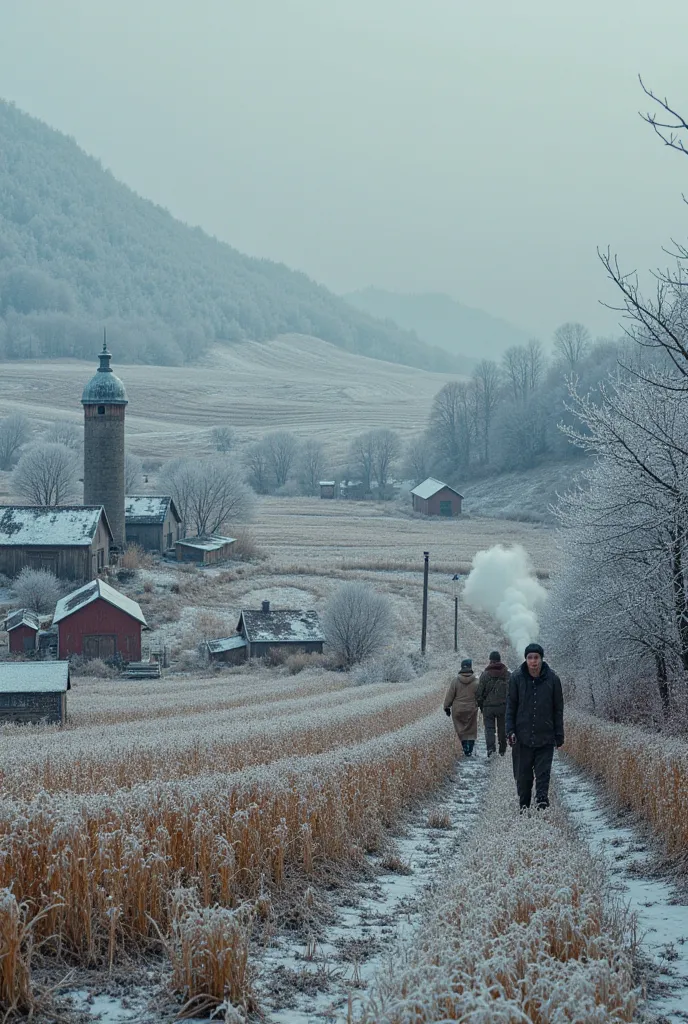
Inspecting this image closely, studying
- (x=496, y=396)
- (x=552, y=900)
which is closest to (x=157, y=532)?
(x=552, y=900)

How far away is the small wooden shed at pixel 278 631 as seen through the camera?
175 ft

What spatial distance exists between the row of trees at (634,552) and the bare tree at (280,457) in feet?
330

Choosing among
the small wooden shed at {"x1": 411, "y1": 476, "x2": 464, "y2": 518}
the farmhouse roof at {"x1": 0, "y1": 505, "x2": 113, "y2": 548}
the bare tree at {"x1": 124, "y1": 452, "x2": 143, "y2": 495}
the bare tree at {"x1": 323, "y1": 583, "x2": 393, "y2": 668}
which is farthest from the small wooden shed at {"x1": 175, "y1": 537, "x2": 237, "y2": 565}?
the small wooden shed at {"x1": 411, "y1": 476, "x2": 464, "y2": 518}

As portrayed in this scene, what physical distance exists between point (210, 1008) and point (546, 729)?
20.9 ft

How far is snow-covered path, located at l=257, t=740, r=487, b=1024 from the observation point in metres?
5.87

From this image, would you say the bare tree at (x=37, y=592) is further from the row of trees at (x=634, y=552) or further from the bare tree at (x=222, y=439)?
the bare tree at (x=222, y=439)

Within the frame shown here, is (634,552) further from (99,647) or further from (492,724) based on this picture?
(99,647)

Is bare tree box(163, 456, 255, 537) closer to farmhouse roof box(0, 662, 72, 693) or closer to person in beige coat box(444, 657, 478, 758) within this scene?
farmhouse roof box(0, 662, 72, 693)

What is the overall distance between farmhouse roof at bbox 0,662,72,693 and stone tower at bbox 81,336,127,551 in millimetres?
35922

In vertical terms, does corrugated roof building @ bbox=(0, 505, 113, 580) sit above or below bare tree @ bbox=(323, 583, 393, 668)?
above

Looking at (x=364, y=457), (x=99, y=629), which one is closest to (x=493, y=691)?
(x=99, y=629)

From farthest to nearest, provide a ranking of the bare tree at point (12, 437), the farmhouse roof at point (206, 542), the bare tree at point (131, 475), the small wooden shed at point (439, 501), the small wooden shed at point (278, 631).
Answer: the bare tree at point (12, 437), the small wooden shed at point (439, 501), the bare tree at point (131, 475), the farmhouse roof at point (206, 542), the small wooden shed at point (278, 631)

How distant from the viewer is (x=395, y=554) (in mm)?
79562

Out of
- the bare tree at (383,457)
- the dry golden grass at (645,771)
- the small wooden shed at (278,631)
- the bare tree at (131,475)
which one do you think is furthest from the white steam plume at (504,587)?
the bare tree at (383,457)
